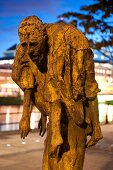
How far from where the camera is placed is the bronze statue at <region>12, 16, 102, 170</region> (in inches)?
140

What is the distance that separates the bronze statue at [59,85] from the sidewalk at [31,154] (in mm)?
5636

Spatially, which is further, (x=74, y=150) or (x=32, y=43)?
(x=74, y=150)

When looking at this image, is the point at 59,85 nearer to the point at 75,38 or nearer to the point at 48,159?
the point at 75,38

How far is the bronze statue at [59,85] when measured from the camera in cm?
355

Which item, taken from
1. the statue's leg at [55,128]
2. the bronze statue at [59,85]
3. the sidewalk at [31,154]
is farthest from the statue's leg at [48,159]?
the sidewalk at [31,154]

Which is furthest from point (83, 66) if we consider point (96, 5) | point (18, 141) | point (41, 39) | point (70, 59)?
point (96, 5)

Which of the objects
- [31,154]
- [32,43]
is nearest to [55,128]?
[32,43]

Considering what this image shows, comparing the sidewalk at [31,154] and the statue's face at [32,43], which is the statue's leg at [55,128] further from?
the sidewalk at [31,154]

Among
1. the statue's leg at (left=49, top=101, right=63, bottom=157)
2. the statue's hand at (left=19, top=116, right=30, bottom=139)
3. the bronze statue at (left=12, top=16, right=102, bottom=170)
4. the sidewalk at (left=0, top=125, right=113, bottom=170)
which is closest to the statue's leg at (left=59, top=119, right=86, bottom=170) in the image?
the bronze statue at (left=12, top=16, right=102, bottom=170)

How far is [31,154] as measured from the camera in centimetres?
1118

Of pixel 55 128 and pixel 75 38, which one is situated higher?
pixel 75 38

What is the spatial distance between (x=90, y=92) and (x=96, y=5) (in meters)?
14.4

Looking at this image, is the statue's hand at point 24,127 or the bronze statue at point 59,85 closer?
the bronze statue at point 59,85

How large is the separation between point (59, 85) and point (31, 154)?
783 cm
